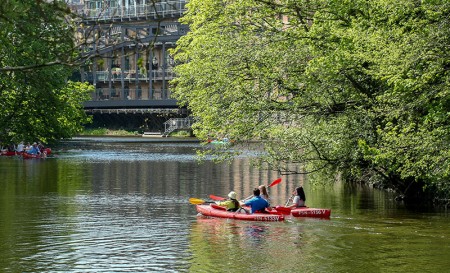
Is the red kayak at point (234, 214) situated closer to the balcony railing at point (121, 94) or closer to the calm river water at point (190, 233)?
the calm river water at point (190, 233)

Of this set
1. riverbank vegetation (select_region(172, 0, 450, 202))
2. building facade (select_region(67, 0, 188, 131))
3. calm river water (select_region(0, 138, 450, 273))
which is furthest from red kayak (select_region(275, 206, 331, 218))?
building facade (select_region(67, 0, 188, 131))

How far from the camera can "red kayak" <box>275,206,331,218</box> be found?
28984mm

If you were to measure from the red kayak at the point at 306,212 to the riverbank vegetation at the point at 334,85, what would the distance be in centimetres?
217

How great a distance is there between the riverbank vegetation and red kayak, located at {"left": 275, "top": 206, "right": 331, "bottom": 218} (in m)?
2.17

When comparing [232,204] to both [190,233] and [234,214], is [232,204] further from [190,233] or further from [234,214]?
[190,233]

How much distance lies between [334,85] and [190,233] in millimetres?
8148

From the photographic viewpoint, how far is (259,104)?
3331 centimetres

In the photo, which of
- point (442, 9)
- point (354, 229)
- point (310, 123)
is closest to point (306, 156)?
point (310, 123)

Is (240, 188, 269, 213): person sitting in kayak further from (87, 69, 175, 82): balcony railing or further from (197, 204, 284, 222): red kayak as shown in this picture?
(87, 69, 175, 82): balcony railing

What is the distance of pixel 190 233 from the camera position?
2652cm

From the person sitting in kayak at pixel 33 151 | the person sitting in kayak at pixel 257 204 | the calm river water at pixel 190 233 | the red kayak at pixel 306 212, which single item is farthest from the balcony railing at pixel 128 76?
the person sitting in kayak at pixel 257 204

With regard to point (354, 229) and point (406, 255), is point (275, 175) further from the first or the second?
point (406, 255)

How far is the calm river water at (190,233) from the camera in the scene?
837 inches

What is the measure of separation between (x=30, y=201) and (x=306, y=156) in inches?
418
